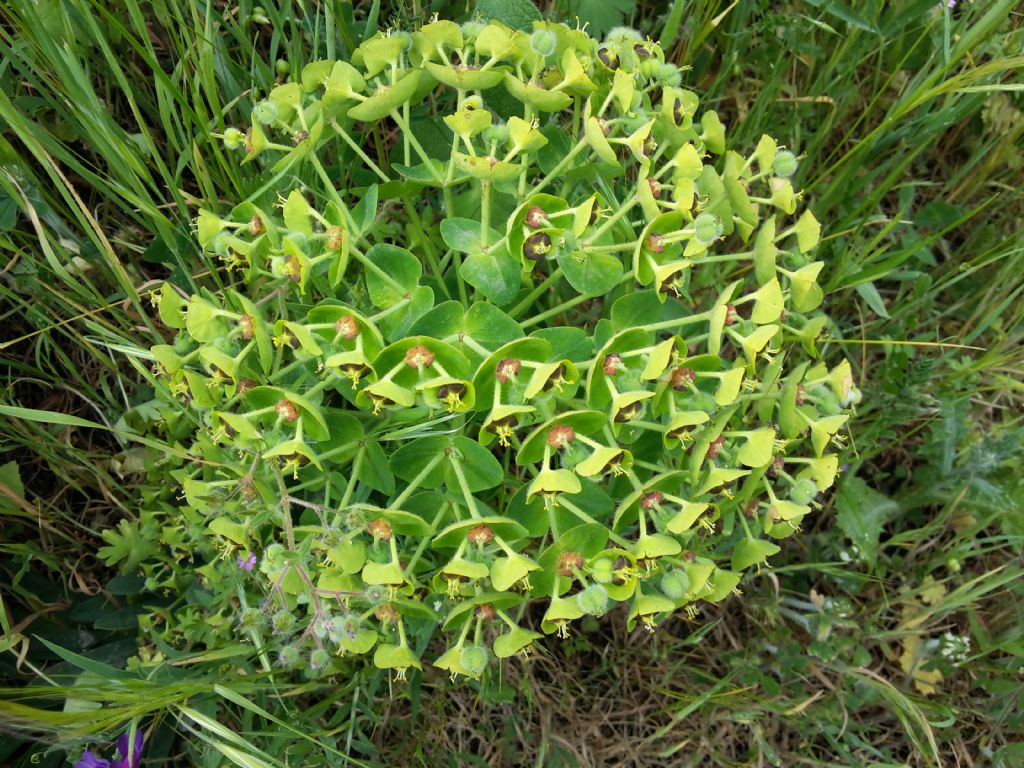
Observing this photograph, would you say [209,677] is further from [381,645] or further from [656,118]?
[656,118]

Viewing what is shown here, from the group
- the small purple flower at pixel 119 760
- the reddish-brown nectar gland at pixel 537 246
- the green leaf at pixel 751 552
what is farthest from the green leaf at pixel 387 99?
the small purple flower at pixel 119 760

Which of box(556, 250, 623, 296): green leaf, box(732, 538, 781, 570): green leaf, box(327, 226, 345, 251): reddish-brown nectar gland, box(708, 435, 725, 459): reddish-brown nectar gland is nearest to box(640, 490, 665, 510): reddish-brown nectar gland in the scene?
box(708, 435, 725, 459): reddish-brown nectar gland

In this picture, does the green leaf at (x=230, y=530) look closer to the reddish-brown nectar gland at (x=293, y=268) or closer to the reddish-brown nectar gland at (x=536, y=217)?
the reddish-brown nectar gland at (x=293, y=268)

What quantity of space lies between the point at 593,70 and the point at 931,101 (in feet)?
3.67

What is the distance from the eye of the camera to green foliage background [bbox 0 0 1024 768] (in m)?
1.91

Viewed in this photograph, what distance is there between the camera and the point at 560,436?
1336 mm

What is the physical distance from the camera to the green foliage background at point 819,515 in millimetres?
1914

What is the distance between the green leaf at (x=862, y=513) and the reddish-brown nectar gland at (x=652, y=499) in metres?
0.98

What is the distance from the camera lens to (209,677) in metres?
1.77

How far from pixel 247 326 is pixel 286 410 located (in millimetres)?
164

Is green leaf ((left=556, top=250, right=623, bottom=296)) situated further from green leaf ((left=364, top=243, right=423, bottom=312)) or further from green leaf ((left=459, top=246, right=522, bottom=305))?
green leaf ((left=364, top=243, right=423, bottom=312))

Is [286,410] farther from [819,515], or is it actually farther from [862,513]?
[819,515]

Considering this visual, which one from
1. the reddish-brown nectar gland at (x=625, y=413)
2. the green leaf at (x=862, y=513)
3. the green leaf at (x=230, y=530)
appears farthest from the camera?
the green leaf at (x=862, y=513)

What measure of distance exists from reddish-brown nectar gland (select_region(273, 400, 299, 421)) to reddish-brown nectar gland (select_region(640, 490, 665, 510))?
1.99 feet
